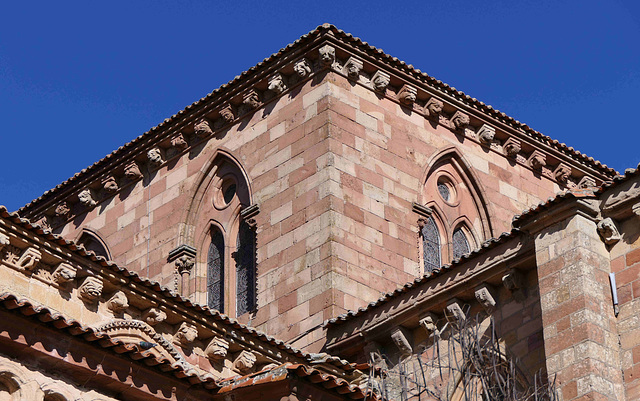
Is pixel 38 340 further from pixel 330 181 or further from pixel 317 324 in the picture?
pixel 330 181

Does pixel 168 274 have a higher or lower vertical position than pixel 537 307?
higher

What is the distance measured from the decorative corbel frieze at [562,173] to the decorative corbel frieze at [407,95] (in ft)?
12.0

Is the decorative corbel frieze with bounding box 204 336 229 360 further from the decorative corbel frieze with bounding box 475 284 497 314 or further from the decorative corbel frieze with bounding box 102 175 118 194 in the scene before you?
the decorative corbel frieze with bounding box 102 175 118 194

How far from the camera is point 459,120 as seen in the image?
26234 millimetres

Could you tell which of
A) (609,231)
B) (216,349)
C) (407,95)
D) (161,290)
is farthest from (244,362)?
(407,95)

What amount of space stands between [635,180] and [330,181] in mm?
6603

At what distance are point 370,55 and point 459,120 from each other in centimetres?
214

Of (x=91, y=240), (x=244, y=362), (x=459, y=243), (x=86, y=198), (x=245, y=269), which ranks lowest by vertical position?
(x=244, y=362)

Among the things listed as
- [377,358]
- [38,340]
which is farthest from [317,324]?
[38,340]

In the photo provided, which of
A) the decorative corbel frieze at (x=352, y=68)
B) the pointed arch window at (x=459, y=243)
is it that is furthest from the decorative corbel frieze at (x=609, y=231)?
the decorative corbel frieze at (x=352, y=68)

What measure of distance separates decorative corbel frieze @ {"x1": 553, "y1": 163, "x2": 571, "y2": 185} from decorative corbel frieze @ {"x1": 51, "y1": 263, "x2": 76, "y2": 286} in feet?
38.6

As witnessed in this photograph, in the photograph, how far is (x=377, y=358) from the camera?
20.4 m

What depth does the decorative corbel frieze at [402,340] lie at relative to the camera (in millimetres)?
20156

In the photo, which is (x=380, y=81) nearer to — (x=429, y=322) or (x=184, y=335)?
(x=429, y=322)
